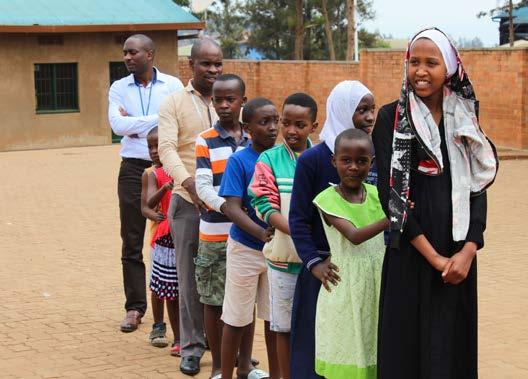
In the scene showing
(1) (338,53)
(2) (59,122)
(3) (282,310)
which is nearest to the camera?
(3) (282,310)

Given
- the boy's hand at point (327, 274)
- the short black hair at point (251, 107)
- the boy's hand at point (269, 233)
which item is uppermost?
the short black hair at point (251, 107)

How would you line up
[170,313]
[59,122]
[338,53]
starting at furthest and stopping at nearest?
[338,53] < [59,122] < [170,313]

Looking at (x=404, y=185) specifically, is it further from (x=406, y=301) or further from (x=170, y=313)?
(x=170, y=313)

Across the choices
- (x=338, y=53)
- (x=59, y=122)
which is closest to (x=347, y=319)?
(x=59, y=122)

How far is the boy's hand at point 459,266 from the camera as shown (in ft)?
13.0

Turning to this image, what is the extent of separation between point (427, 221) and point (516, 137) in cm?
1831

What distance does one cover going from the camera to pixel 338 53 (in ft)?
178

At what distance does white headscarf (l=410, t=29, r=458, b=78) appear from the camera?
399 centimetres

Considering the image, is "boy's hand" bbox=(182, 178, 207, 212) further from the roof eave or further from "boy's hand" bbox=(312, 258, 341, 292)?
the roof eave

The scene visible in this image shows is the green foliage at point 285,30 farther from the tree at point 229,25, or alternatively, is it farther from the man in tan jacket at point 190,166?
the man in tan jacket at point 190,166

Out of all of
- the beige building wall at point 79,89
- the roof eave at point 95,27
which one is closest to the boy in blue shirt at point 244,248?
the roof eave at point 95,27

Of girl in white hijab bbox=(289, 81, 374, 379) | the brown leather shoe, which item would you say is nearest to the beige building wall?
the brown leather shoe

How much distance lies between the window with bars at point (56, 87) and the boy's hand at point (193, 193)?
2185cm

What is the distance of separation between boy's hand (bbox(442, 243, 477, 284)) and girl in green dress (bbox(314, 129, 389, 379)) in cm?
42
